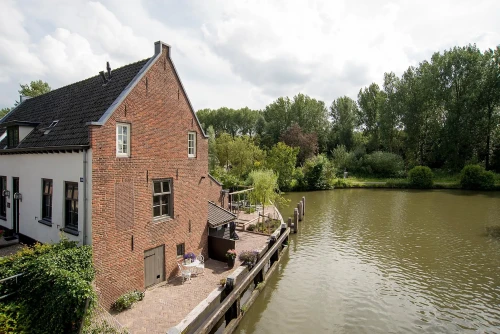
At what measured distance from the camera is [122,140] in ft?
34.2

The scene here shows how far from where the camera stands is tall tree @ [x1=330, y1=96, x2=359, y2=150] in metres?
59.8

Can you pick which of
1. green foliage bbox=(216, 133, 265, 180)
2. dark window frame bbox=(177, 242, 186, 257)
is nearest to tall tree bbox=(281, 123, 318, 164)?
green foliage bbox=(216, 133, 265, 180)

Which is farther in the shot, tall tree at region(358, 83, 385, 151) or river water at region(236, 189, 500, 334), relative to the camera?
tall tree at region(358, 83, 385, 151)

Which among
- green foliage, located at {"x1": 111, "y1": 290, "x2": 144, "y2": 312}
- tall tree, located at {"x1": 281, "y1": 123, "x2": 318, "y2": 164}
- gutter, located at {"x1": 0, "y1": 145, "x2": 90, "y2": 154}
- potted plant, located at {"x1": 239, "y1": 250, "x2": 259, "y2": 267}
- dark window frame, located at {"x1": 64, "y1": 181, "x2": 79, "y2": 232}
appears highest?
tall tree, located at {"x1": 281, "y1": 123, "x2": 318, "y2": 164}

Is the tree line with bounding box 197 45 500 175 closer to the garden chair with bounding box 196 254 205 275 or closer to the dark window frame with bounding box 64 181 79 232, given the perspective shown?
the garden chair with bounding box 196 254 205 275

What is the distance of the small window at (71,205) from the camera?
10.2 m

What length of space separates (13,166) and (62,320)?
970 centimetres

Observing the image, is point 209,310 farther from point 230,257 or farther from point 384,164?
point 384,164


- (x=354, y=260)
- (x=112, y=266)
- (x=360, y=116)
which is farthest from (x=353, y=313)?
(x=360, y=116)

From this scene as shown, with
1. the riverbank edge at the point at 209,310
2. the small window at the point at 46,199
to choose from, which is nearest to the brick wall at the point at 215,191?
the riverbank edge at the point at 209,310

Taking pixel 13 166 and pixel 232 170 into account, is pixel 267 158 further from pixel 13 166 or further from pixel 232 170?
pixel 13 166

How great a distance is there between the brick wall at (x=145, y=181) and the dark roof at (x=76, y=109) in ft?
2.81

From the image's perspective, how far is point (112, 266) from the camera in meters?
9.84

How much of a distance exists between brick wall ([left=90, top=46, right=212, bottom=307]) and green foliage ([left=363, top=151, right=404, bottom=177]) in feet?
142
